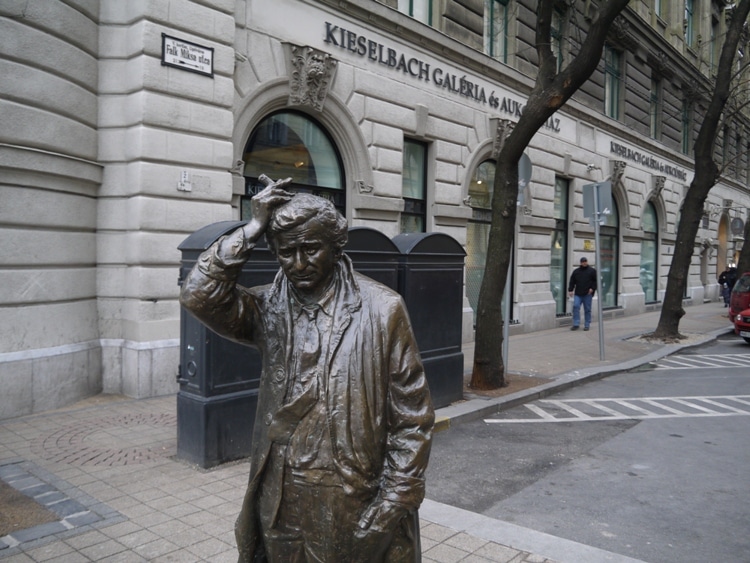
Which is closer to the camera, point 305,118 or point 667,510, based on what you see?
point 667,510

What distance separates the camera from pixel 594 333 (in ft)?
53.6

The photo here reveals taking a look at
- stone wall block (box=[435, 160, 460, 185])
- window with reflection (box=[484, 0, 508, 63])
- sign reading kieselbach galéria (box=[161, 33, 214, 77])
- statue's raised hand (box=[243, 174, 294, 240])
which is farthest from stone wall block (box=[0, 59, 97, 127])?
window with reflection (box=[484, 0, 508, 63])

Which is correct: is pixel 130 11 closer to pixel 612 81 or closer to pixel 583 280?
pixel 583 280

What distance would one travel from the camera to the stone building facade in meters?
7.54

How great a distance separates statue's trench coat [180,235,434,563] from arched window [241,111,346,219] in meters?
7.89

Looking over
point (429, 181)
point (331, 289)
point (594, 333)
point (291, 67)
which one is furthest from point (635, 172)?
point (331, 289)

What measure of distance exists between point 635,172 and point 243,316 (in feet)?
75.2

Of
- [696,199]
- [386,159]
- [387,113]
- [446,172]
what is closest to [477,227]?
[446,172]

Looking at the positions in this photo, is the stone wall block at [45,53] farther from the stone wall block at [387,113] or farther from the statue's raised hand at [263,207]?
the statue's raised hand at [263,207]

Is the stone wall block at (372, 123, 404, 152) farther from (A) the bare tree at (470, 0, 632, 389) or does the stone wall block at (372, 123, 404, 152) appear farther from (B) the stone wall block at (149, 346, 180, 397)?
(B) the stone wall block at (149, 346, 180, 397)

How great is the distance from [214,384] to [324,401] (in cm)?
369

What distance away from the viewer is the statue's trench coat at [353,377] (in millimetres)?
2098

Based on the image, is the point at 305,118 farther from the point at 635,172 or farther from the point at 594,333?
the point at 635,172

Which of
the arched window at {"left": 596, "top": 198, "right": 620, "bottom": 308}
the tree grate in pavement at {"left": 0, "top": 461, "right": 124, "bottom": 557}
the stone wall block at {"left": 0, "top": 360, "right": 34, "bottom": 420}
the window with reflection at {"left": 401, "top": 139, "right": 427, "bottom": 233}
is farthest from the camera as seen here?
the arched window at {"left": 596, "top": 198, "right": 620, "bottom": 308}
